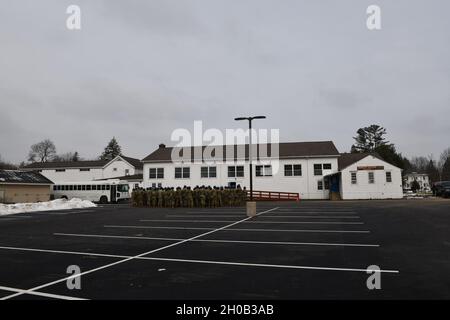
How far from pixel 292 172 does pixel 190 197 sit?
16.9 m

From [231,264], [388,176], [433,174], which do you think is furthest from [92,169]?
[433,174]

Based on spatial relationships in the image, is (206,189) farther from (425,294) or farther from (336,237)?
(425,294)

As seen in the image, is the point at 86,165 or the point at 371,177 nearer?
the point at 371,177

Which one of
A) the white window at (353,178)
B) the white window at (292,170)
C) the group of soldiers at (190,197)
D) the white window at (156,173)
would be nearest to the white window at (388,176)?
the white window at (353,178)

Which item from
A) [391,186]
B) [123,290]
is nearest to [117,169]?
[391,186]

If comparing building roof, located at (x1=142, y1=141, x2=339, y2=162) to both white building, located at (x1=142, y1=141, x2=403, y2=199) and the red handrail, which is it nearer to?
white building, located at (x1=142, y1=141, x2=403, y2=199)

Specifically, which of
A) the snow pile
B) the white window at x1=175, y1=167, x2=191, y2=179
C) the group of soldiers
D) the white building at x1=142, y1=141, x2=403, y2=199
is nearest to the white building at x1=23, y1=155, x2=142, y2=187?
the white building at x1=142, y1=141, x2=403, y2=199

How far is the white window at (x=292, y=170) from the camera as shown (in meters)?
43.8

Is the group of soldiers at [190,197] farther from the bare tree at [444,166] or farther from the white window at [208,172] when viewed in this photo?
the bare tree at [444,166]

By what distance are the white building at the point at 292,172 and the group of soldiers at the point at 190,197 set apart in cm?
1160

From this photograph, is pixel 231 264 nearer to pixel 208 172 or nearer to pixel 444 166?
pixel 208 172

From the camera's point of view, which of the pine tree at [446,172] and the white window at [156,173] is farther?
the pine tree at [446,172]

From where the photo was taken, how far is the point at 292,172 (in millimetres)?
43938

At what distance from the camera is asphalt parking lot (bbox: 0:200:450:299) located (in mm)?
5566
